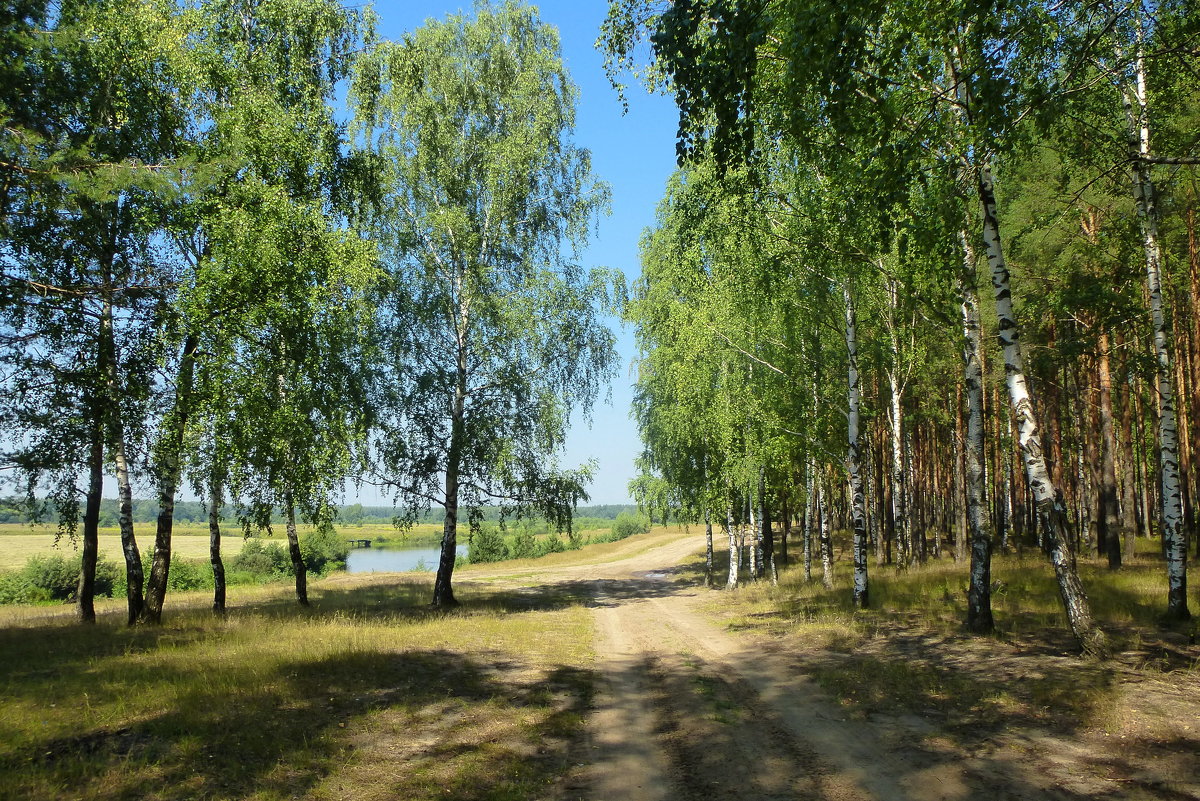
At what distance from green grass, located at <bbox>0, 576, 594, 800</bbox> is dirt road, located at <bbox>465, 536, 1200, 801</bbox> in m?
0.72

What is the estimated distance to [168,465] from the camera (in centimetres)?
1465

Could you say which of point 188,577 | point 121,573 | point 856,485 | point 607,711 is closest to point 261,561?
point 188,577

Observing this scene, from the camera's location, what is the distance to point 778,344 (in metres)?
20.2

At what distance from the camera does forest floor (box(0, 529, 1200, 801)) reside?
6.06 m

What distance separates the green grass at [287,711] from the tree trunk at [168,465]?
92cm

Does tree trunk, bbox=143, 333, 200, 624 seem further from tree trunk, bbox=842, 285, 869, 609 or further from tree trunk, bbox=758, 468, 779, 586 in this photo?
tree trunk, bbox=758, 468, 779, 586

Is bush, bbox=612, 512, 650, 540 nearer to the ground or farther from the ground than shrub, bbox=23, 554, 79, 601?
nearer to the ground

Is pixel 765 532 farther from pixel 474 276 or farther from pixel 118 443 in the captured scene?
pixel 118 443

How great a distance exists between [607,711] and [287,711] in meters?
3.98

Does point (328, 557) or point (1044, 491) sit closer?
A: point (1044, 491)

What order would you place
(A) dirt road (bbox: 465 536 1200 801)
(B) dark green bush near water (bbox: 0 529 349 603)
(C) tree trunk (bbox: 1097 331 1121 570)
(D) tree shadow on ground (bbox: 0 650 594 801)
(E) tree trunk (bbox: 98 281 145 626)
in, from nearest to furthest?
(A) dirt road (bbox: 465 536 1200 801), (D) tree shadow on ground (bbox: 0 650 594 801), (E) tree trunk (bbox: 98 281 145 626), (C) tree trunk (bbox: 1097 331 1121 570), (B) dark green bush near water (bbox: 0 529 349 603)

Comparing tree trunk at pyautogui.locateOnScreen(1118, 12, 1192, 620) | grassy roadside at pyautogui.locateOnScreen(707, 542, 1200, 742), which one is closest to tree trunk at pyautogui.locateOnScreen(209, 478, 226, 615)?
grassy roadside at pyautogui.locateOnScreen(707, 542, 1200, 742)

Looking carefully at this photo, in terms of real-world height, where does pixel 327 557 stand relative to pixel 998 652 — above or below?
below

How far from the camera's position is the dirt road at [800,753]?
5691mm
